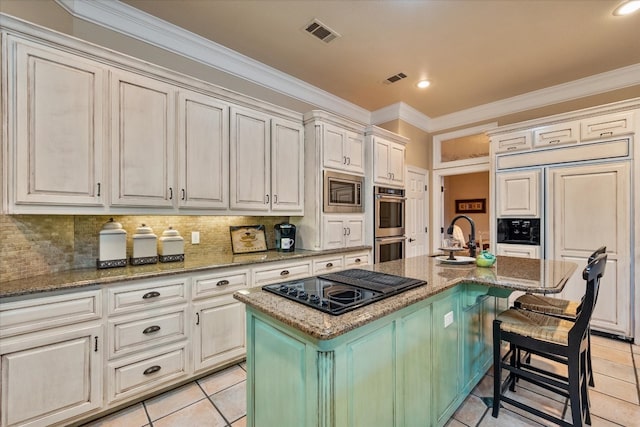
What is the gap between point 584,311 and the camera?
154cm

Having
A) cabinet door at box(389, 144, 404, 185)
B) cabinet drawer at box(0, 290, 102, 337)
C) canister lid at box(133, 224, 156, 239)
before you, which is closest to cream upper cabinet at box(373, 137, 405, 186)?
cabinet door at box(389, 144, 404, 185)

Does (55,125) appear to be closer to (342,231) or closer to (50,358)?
(50,358)

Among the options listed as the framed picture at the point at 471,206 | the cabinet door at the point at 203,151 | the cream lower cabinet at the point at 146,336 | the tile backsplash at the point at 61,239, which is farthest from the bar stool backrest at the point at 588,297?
the framed picture at the point at 471,206

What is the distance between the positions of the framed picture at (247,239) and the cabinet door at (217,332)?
728 millimetres

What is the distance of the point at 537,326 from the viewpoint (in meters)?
1.74

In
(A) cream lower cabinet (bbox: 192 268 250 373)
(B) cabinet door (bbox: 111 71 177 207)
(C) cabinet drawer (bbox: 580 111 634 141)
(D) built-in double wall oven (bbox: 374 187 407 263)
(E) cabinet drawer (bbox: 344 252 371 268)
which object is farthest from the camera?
(D) built-in double wall oven (bbox: 374 187 407 263)

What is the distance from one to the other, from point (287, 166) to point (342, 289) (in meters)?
2.00

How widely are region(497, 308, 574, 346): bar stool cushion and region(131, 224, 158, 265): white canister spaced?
8.96 ft

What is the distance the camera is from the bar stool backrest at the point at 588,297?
146 cm

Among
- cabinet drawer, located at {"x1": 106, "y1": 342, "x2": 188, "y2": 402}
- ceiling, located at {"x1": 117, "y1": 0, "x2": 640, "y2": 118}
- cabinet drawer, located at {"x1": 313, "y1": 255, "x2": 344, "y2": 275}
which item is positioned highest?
ceiling, located at {"x1": 117, "y1": 0, "x2": 640, "y2": 118}

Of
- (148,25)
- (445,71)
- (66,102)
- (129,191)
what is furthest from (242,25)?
(445,71)

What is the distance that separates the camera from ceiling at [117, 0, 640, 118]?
7.67ft

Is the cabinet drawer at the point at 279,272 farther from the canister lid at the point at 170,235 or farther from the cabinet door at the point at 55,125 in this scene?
the cabinet door at the point at 55,125

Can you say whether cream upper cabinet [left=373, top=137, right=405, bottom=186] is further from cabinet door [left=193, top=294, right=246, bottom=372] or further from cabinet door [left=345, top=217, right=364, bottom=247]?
cabinet door [left=193, top=294, right=246, bottom=372]
